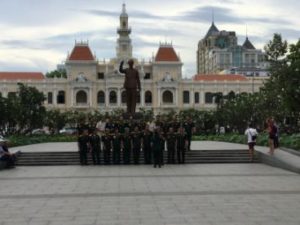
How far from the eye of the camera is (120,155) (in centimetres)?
2166

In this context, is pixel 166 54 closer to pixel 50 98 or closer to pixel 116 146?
pixel 50 98

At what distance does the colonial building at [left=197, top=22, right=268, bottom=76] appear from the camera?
163875mm

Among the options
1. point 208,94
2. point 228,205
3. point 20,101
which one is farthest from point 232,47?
point 228,205

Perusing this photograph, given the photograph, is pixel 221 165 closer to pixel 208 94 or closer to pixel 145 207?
pixel 145 207

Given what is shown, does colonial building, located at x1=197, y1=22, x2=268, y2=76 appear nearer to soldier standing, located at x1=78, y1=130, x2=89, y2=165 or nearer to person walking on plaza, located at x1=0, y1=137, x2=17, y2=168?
soldier standing, located at x1=78, y1=130, x2=89, y2=165

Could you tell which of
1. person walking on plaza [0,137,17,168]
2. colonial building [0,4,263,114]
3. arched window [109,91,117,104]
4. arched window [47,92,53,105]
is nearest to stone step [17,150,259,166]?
person walking on plaza [0,137,17,168]

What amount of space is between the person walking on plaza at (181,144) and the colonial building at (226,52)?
135170mm

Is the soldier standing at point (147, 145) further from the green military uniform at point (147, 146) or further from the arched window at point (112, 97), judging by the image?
the arched window at point (112, 97)

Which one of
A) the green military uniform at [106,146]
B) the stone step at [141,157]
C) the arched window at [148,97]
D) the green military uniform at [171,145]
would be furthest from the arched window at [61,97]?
the green military uniform at [171,145]

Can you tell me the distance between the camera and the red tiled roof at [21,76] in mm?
108750

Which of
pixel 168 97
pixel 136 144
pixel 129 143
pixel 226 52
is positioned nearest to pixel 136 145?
pixel 136 144

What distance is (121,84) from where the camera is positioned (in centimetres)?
11006

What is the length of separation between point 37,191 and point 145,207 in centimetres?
350

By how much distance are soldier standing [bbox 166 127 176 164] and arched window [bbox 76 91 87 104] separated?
8961 centimetres
